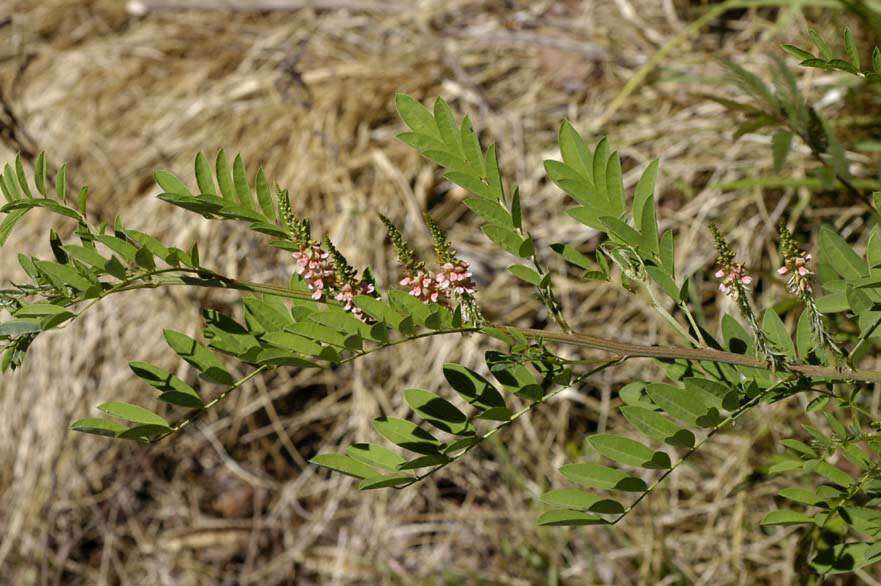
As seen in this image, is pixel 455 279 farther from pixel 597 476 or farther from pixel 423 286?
pixel 597 476

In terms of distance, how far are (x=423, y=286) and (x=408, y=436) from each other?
16 centimetres

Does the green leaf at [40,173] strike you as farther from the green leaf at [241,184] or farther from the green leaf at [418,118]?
the green leaf at [418,118]

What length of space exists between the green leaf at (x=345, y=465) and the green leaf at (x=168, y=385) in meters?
0.14

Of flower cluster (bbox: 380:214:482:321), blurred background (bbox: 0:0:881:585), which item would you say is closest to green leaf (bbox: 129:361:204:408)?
flower cluster (bbox: 380:214:482:321)

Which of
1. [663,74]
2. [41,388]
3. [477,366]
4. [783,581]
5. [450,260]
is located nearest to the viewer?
[450,260]

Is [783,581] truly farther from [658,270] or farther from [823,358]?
[658,270]

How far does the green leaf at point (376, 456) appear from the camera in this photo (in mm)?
921

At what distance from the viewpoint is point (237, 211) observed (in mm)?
905

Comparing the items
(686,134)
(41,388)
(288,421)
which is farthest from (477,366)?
(41,388)

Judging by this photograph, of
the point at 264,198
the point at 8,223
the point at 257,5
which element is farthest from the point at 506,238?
the point at 257,5

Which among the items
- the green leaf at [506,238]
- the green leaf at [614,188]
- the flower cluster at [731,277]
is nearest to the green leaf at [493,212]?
the green leaf at [506,238]

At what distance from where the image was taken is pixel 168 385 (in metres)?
0.94

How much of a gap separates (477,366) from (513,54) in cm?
102

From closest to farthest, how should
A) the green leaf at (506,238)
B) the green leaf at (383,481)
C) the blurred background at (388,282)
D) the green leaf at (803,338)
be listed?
the green leaf at (383,481) < the green leaf at (506,238) < the green leaf at (803,338) < the blurred background at (388,282)
